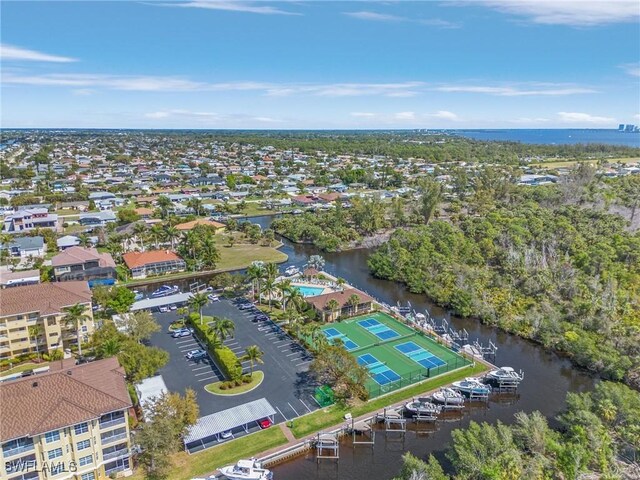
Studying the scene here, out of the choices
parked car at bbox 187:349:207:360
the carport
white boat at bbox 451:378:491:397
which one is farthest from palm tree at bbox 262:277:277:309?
white boat at bbox 451:378:491:397

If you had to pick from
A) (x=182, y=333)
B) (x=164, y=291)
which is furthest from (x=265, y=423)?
(x=164, y=291)

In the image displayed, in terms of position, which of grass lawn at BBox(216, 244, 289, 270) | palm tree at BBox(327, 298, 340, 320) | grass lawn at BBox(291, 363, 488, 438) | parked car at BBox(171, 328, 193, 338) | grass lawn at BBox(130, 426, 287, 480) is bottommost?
grass lawn at BBox(130, 426, 287, 480)

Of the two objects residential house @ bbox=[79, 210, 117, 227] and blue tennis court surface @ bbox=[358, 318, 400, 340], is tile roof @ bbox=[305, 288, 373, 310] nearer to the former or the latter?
blue tennis court surface @ bbox=[358, 318, 400, 340]

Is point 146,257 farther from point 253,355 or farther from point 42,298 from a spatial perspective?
point 253,355

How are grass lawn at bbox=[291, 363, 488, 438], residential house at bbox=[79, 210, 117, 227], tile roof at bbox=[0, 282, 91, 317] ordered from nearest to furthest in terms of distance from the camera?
grass lawn at bbox=[291, 363, 488, 438] → tile roof at bbox=[0, 282, 91, 317] → residential house at bbox=[79, 210, 117, 227]

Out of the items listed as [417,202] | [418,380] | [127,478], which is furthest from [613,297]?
[417,202]

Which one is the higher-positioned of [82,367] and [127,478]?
[82,367]

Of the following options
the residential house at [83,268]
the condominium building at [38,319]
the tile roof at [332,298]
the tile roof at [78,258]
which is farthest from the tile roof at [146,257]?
the tile roof at [332,298]

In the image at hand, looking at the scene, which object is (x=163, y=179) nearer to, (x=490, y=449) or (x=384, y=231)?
(x=384, y=231)
